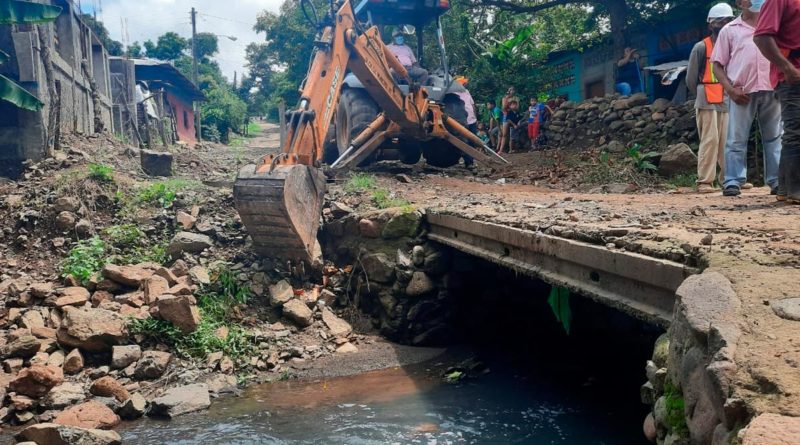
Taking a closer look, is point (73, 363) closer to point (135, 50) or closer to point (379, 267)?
point (379, 267)

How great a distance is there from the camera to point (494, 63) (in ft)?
50.9

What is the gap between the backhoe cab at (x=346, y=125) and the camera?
17.7 ft

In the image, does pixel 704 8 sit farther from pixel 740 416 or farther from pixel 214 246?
pixel 740 416

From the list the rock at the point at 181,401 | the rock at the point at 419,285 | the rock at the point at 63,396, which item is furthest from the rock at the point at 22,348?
the rock at the point at 419,285

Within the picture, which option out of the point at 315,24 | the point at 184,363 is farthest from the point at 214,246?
the point at 315,24

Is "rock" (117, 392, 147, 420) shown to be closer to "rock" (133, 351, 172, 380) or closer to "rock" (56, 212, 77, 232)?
"rock" (133, 351, 172, 380)

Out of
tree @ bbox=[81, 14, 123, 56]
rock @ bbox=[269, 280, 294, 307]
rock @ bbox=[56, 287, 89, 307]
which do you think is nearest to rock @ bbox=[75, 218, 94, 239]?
rock @ bbox=[56, 287, 89, 307]

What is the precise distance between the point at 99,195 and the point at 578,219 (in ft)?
18.2

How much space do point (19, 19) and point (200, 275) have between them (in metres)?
4.60

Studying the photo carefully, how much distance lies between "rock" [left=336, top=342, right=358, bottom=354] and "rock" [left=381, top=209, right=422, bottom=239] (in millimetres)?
1166

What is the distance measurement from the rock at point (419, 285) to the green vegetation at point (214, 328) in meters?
1.53

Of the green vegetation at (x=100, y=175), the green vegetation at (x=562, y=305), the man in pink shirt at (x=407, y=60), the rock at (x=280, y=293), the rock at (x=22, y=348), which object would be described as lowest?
the rock at (x=22, y=348)

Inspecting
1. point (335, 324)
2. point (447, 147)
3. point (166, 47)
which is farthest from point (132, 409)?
point (166, 47)

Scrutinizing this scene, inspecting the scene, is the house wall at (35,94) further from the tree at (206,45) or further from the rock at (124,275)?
the tree at (206,45)
